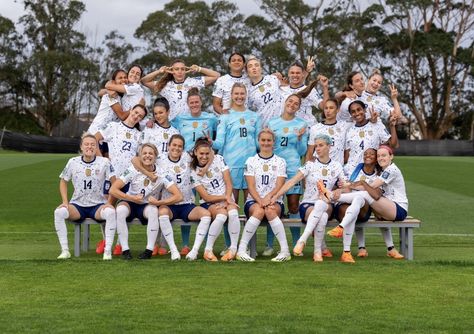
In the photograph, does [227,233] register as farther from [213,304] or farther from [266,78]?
[213,304]

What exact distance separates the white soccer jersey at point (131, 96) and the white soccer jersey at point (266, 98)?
1238 millimetres

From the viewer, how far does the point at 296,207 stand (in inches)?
370

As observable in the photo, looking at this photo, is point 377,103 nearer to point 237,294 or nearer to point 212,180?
point 212,180

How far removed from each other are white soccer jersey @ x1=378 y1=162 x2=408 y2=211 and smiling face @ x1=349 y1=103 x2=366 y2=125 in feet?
2.07

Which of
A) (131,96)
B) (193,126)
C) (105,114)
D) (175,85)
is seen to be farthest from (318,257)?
(105,114)

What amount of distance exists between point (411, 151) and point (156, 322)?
4352cm

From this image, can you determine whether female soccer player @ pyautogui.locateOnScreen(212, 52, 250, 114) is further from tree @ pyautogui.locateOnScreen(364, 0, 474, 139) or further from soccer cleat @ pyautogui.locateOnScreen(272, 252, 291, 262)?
tree @ pyautogui.locateOnScreen(364, 0, 474, 139)

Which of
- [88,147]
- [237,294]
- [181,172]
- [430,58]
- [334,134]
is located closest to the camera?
[237,294]

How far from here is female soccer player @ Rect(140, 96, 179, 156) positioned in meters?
9.06

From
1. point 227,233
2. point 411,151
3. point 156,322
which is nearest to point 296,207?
point 227,233

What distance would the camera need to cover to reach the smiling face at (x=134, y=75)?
31.8 feet

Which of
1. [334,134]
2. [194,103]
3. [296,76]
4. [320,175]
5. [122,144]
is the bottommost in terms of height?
[320,175]

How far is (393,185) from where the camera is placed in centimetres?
891

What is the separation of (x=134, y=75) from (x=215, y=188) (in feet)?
5.76
